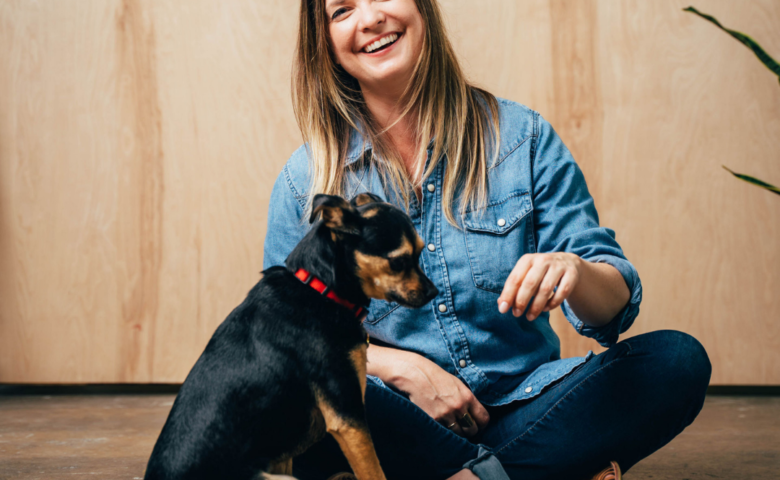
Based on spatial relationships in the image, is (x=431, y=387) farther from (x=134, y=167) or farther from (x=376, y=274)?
(x=134, y=167)

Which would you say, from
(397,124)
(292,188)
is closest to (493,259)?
(397,124)

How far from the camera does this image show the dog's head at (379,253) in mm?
1003

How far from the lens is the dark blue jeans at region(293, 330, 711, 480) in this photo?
126 cm

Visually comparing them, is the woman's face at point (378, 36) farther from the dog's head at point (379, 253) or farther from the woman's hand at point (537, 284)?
the woman's hand at point (537, 284)

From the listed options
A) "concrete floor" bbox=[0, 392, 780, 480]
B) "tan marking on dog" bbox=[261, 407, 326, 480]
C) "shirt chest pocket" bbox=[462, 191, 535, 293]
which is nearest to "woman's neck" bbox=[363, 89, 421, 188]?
"shirt chest pocket" bbox=[462, 191, 535, 293]

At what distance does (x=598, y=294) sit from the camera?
1.18 metres

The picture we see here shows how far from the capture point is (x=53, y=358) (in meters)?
2.56

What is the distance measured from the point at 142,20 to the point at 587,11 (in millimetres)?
1811

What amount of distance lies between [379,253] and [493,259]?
544 mm

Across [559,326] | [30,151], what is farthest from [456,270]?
[30,151]

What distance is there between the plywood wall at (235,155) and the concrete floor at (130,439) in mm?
143

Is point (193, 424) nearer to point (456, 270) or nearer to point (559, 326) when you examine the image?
point (456, 270)

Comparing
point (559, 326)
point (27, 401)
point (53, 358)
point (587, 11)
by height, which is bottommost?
point (27, 401)

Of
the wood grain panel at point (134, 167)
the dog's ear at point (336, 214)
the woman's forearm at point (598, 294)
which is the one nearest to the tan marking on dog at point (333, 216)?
the dog's ear at point (336, 214)
